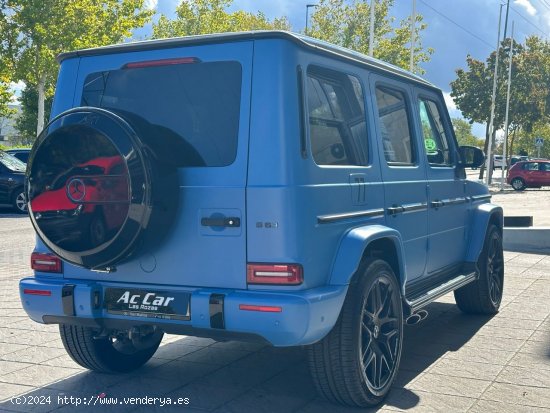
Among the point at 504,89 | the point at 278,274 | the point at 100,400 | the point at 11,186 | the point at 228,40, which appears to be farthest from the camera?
the point at 504,89

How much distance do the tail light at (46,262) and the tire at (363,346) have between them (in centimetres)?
162

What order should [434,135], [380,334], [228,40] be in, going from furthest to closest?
[434,135]
[380,334]
[228,40]

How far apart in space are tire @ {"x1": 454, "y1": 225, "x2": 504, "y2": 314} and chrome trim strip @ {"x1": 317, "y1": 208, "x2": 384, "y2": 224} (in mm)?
2623

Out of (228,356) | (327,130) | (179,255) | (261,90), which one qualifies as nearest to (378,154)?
(327,130)

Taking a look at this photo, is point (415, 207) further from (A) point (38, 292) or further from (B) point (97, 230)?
(A) point (38, 292)

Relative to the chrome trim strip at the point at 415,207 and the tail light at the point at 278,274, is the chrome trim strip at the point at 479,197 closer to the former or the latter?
the chrome trim strip at the point at 415,207

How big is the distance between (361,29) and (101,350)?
49529 mm

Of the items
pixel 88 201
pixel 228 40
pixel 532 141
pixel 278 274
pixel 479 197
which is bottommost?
pixel 532 141

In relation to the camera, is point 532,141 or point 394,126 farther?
point 532,141

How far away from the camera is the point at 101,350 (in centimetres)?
539

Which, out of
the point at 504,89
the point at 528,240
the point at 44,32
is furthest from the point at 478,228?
the point at 504,89

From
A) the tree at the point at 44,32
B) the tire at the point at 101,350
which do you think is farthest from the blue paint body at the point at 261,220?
the tree at the point at 44,32

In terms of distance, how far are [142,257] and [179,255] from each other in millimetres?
232

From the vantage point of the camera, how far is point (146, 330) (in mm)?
4742
